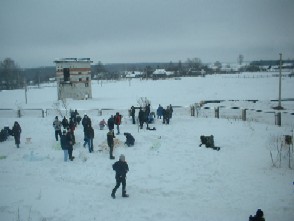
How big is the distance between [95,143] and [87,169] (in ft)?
13.3

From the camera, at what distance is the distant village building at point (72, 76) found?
38125mm

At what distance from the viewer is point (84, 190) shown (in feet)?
36.9

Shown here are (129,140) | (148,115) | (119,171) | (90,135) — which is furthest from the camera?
(148,115)

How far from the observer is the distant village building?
125 ft

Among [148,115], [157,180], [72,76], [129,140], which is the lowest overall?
[157,180]

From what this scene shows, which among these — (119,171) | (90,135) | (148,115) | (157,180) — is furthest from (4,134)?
(119,171)

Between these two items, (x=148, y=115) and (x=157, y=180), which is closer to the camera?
(x=157, y=180)

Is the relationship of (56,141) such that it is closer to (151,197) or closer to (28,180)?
(28,180)

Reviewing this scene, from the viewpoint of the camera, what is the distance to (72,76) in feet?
126

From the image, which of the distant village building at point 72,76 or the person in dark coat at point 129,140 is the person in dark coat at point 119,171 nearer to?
the person in dark coat at point 129,140

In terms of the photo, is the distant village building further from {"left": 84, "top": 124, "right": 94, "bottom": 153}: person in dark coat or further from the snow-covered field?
{"left": 84, "top": 124, "right": 94, "bottom": 153}: person in dark coat

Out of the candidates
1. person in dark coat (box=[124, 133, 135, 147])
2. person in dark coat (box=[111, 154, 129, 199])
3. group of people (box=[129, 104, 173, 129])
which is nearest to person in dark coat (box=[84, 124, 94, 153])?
person in dark coat (box=[124, 133, 135, 147])

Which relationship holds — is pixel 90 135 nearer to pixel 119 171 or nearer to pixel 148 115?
pixel 119 171

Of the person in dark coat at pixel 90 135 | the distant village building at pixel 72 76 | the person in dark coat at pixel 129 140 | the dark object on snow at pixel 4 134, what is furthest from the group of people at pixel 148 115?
the distant village building at pixel 72 76
